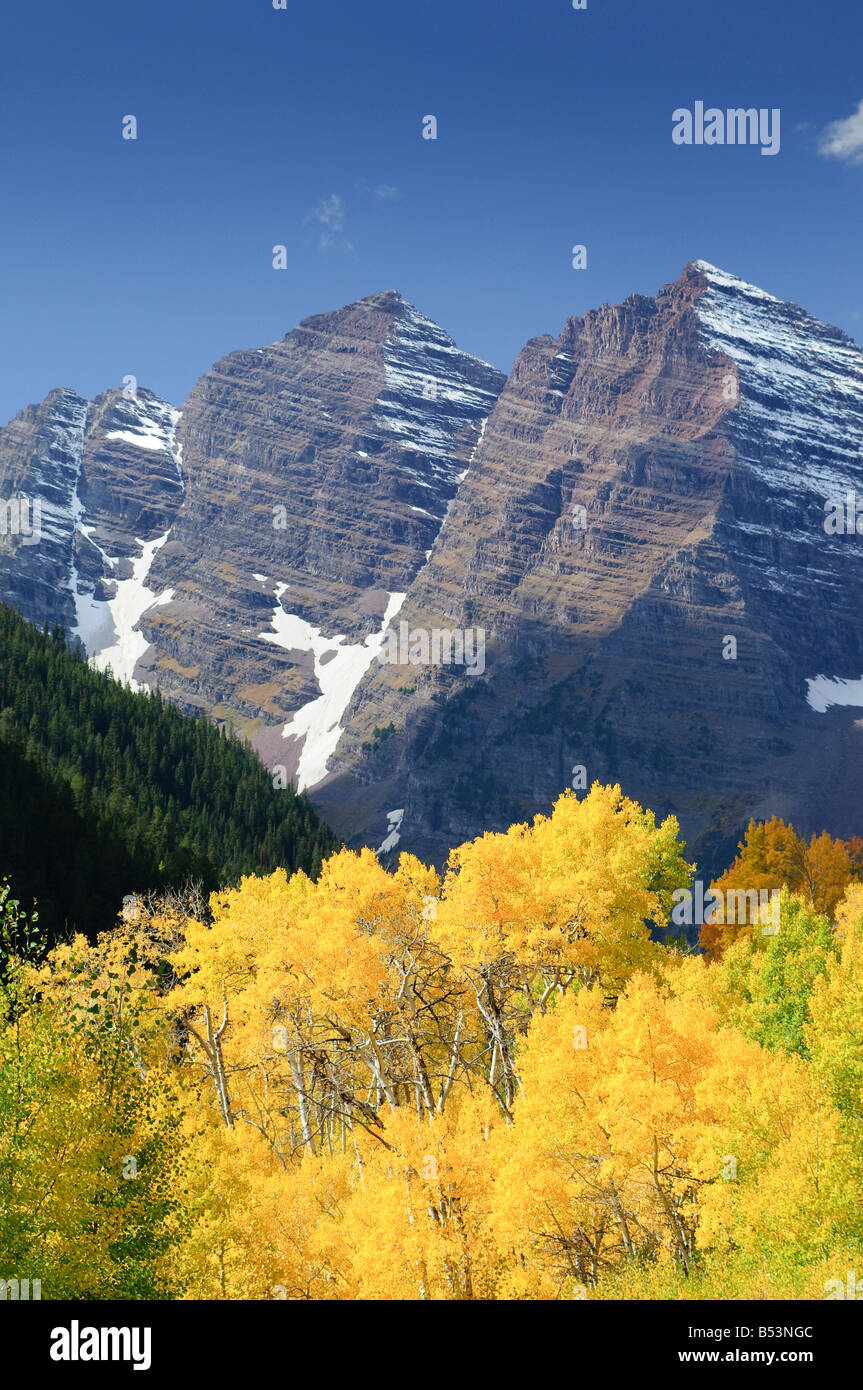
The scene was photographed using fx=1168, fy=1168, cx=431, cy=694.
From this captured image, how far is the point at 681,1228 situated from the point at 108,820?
87.2 metres

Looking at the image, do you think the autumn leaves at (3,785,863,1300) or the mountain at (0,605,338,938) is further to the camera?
the mountain at (0,605,338,938)

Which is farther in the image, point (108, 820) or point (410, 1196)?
point (108, 820)

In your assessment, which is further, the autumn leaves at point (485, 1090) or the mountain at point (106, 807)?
the mountain at point (106, 807)

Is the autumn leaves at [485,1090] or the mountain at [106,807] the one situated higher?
the mountain at [106,807]

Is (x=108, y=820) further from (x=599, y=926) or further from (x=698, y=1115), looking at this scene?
(x=698, y=1115)

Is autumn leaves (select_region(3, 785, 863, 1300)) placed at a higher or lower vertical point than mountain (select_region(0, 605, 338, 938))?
lower

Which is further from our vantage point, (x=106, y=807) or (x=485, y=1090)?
(x=106, y=807)

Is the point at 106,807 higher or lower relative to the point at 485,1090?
higher

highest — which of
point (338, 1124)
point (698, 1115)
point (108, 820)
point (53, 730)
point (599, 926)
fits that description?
point (53, 730)
